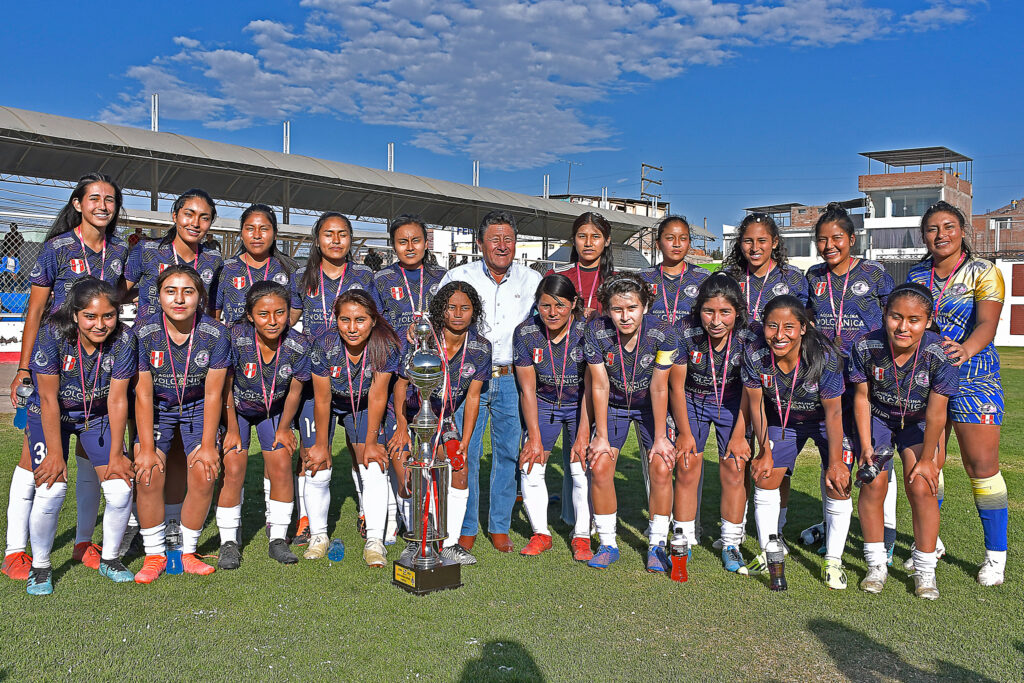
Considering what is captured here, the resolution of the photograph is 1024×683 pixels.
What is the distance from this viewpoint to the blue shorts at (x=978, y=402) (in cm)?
407

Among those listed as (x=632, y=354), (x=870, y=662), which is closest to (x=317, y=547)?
(x=632, y=354)

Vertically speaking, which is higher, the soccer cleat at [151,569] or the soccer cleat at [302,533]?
the soccer cleat at [151,569]

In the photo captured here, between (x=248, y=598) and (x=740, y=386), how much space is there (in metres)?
2.92

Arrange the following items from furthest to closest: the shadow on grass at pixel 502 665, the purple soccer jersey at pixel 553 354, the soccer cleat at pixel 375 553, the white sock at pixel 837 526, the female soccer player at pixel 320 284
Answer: the female soccer player at pixel 320 284 < the purple soccer jersey at pixel 553 354 < the soccer cleat at pixel 375 553 < the white sock at pixel 837 526 < the shadow on grass at pixel 502 665

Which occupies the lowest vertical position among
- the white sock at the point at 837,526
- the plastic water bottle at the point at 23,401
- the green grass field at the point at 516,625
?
the green grass field at the point at 516,625

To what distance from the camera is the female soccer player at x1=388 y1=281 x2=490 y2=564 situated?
4.51 meters

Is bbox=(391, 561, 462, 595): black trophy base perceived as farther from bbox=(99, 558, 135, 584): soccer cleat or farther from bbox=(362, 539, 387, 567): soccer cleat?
bbox=(99, 558, 135, 584): soccer cleat

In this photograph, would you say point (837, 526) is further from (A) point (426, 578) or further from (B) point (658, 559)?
(A) point (426, 578)

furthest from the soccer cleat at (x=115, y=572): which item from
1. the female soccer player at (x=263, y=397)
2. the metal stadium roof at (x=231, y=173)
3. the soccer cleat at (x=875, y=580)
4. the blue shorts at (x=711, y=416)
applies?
the metal stadium roof at (x=231, y=173)

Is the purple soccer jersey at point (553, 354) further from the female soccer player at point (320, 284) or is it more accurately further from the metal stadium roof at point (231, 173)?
the metal stadium roof at point (231, 173)

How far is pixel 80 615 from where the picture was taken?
12.0 ft

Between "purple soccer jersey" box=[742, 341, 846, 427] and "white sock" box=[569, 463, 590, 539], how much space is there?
1098 millimetres

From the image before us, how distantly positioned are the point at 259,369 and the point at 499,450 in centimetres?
151

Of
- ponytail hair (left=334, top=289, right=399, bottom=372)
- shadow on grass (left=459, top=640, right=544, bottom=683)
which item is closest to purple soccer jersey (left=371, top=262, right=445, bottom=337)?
ponytail hair (left=334, top=289, right=399, bottom=372)
